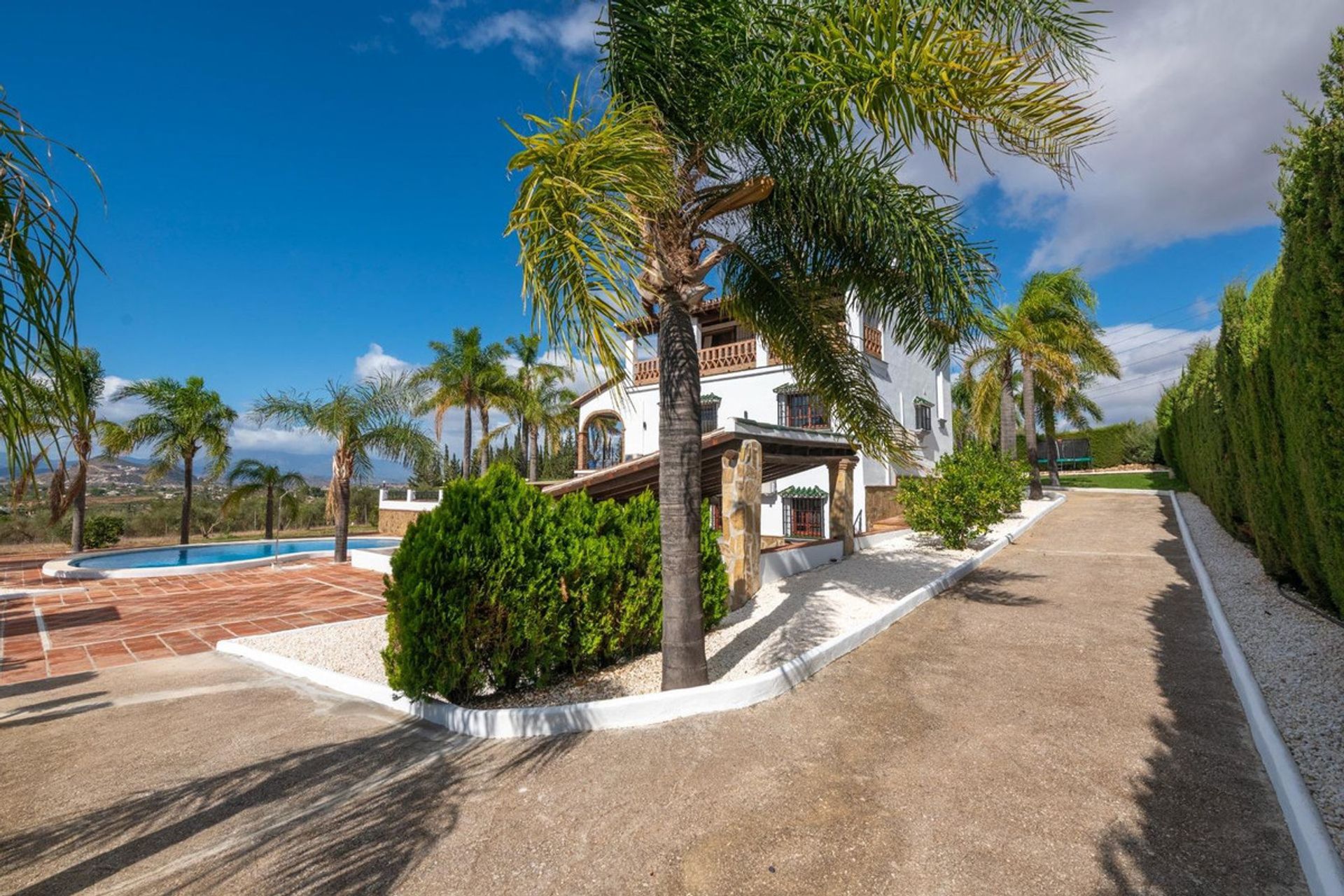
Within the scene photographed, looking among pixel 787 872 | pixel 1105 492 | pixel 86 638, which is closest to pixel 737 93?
pixel 787 872

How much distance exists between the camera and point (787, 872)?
2674mm

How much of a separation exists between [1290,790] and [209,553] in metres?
25.6

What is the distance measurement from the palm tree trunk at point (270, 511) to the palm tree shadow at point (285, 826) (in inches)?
873

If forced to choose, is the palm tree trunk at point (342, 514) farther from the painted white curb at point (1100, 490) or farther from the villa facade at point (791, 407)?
the painted white curb at point (1100, 490)

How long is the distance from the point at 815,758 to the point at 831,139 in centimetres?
524

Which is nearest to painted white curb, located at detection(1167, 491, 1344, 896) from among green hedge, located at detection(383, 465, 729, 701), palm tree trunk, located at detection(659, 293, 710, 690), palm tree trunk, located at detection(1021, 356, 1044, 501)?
palm tree trunk, located at detection(659, 293, 710, 690)

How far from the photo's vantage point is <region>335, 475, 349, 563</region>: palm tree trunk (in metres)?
14.6

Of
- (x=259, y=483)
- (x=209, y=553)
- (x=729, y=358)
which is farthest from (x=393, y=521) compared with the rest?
(x=729, y=358)

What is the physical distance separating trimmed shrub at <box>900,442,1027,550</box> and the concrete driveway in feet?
21.3

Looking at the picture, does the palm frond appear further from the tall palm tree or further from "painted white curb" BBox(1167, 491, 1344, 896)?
the tall palm tree

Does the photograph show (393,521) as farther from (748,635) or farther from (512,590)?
(512,590)

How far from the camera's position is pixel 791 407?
62.2 ft

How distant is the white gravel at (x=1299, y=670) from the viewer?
10.7 feet

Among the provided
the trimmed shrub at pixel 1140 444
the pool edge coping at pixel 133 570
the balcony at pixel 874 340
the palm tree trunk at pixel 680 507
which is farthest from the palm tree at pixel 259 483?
the trimmed shrub at pixel 1140 444
